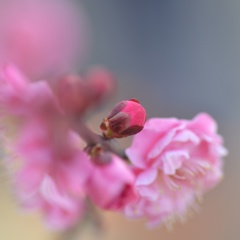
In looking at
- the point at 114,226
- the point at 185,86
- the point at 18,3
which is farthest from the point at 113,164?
the point at 185,86

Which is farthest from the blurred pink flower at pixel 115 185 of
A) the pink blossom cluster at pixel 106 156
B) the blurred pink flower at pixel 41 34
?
the blurred pink flower at pixel 41 34

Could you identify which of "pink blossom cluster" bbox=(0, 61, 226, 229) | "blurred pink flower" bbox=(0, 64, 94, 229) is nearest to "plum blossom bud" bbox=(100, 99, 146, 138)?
"pink blossom cluster" bbox=(0, 61, 226, 229)

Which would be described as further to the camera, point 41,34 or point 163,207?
point 41,34

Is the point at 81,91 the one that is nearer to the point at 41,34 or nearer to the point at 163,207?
the point at 163,207

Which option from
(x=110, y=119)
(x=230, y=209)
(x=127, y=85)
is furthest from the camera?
(x=127, y=85)

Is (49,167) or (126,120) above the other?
(49,167)

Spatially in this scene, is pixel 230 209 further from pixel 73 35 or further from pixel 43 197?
pixel 43 197

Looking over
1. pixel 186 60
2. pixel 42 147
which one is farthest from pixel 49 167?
pixel 186 60
